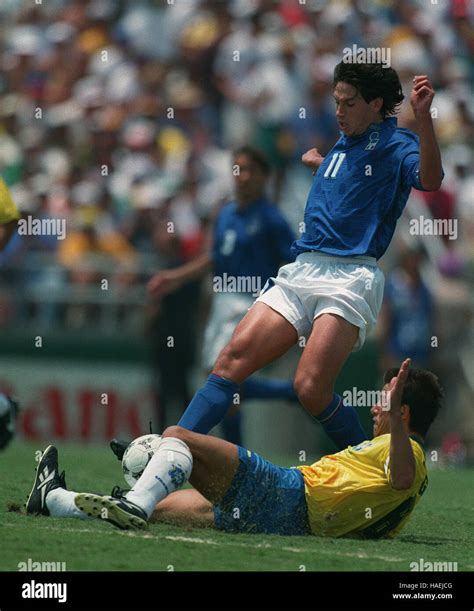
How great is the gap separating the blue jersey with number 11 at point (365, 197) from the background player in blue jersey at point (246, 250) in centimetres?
302

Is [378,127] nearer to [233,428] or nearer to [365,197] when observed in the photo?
[365,197]

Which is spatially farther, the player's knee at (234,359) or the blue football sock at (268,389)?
the blue football sock at (268,389)

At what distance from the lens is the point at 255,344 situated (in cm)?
631

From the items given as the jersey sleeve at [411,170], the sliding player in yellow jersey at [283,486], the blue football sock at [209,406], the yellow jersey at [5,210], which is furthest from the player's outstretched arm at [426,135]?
the yellow jersey at [5,210]

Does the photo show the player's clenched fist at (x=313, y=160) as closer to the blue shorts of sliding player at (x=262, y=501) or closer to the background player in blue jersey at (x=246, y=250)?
the blue shorts of sliding player at (x=262, y=501)

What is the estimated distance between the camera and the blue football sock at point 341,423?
6730 mm

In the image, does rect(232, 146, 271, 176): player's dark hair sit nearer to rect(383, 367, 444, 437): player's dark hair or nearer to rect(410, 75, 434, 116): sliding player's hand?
rect(410, 75, 434, 116): sliding player's hand

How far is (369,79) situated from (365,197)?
0.56 meters

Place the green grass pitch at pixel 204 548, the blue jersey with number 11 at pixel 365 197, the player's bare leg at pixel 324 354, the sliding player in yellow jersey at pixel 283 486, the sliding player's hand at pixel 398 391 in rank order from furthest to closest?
the blue jersey with number 11 at pixel 365 197, the player's bare leg at pixel 324 354, the sliding player in yellow jersey at pixel 283 486, the sliding player's hand at pixel 398 391, the green grass pitch at pixel 204 548

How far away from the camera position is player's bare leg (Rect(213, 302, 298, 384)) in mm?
6293

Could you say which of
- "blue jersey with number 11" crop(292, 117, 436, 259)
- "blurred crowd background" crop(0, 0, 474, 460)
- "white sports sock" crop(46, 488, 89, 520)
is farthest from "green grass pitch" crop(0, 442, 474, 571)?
"blurred crowd background" crop(0, 0, 474, 460)
